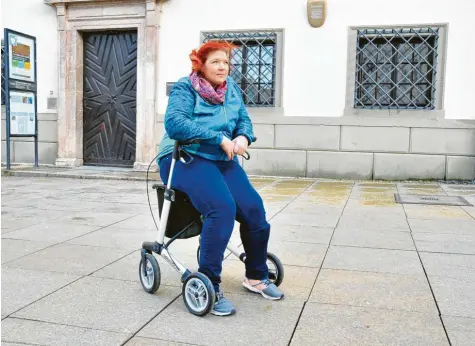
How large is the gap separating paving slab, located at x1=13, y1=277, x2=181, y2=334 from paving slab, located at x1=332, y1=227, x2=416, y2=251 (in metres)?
1.98

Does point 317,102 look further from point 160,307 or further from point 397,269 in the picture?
point 160,307

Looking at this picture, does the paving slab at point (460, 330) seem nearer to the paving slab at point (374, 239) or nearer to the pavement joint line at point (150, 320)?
the pavement joint line at point (150, 320)

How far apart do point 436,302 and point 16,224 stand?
13.5 ft

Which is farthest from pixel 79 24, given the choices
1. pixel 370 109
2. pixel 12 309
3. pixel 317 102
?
pixel 12 309

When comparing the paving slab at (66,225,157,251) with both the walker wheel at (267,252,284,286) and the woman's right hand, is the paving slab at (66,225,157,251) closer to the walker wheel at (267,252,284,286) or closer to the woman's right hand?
the walker wheel at (267,252,284,286)

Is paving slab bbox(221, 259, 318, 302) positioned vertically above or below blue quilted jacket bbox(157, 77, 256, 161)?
below

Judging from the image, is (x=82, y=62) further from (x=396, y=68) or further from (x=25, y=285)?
(x=25, y=285)

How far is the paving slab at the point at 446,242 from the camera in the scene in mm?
4633

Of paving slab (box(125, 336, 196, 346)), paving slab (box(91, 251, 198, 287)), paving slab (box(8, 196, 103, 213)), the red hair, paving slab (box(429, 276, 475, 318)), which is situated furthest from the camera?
paving slab (box(8, 196, 103, 213))

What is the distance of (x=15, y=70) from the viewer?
34.6 ft

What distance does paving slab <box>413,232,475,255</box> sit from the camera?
15.2 ft

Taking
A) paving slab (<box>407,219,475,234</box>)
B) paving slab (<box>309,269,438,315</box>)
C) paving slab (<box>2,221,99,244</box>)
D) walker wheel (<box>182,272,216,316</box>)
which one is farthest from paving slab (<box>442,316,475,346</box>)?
paving slab (<box>2,221,99,244</box>)

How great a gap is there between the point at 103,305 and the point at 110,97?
9085 mm

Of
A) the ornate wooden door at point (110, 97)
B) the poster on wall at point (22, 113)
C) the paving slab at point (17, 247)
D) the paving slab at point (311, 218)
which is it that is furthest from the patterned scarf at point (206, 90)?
the ornate wooden door at point (110, 97)
